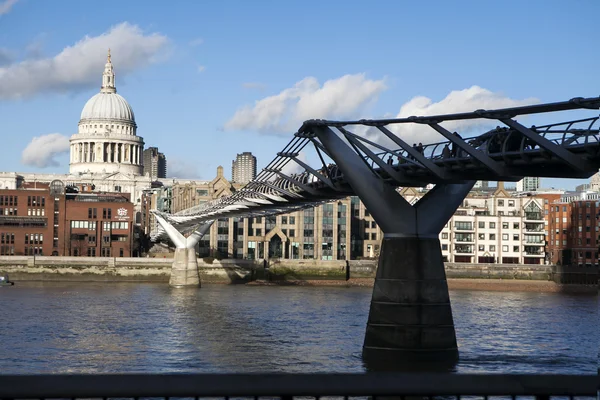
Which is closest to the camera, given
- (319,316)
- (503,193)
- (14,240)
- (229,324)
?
(229,324)

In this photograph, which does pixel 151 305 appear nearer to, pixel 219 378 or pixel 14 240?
pixel 14 240

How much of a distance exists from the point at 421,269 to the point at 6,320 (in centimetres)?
2843

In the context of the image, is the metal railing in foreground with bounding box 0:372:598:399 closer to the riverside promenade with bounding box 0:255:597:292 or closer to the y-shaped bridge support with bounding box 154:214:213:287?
the y-shaped bridge support with bounding box 154:214:213:287

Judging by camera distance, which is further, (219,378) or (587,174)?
(587,174)

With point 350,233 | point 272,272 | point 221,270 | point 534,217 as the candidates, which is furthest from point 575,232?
point 221,270

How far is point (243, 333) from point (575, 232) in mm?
91979

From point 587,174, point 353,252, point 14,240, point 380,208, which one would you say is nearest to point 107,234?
point 14,240

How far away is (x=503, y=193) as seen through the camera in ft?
465

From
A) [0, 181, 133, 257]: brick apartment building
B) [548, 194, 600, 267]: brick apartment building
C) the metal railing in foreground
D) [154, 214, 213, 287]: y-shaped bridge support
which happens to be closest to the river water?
[154, 214, 213, 287]: y-shaped bridge support

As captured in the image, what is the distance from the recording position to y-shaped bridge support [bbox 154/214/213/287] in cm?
10062

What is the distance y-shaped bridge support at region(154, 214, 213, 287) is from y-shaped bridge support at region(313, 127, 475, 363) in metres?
62.8

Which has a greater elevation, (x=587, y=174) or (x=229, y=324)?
(x=587, y=174)

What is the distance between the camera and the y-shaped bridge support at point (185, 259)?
101 metres

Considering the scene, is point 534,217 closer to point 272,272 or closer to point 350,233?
point 350,233
